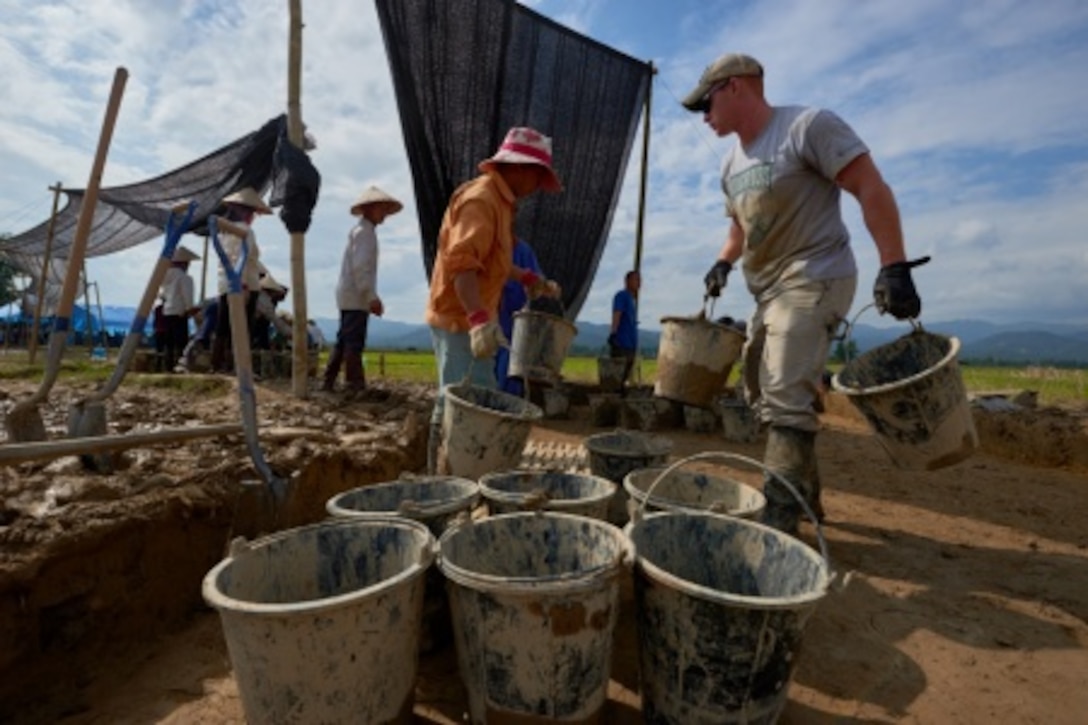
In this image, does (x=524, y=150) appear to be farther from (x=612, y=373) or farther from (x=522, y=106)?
(x=612, y=373)

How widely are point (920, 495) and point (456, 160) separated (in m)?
5.09

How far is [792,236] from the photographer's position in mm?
2773

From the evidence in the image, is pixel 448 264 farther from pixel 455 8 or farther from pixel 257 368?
pixel 257 368

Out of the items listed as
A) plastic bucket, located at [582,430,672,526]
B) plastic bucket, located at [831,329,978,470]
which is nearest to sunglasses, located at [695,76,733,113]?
plastic bucket, located at [831,329,978,470]

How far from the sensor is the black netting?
543 cm

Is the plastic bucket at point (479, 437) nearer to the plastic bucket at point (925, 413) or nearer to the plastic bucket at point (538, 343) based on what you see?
the plastic bucket at point (925, 413)

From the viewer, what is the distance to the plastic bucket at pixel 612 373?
778 cm

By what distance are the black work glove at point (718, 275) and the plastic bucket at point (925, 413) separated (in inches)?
41.0

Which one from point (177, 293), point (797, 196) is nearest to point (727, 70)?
point (797, 196)

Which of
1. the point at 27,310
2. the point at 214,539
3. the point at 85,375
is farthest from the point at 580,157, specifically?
the point at 27,310

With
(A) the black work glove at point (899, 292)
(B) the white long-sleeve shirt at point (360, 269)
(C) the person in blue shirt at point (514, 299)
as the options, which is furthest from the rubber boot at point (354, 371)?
(A) the black work glove at point (899, 292)

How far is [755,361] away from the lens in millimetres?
3264

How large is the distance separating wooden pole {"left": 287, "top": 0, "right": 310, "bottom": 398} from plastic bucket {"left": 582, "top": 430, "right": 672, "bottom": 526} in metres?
3.37

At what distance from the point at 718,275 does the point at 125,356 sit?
2.98 m
